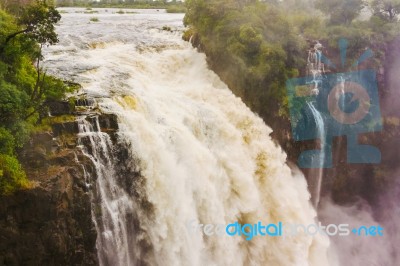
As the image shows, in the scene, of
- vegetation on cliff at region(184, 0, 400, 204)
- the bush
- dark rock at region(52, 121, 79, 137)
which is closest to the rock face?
dark rock at region(52, 121, 79, 137)

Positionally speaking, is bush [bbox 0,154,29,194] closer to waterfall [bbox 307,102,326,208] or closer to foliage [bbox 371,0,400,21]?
waterfall [bbox 307,102,326,208]

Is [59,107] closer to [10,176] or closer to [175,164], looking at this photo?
[10,176]

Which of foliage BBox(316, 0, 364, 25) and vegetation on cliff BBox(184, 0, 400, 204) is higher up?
foliage BBox(316, 0, 364, 25)

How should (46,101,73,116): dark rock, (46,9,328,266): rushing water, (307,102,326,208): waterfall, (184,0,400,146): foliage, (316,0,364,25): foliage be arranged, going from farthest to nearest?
(316,0,364,25): foliage
(307,102,326,208): waterfall
(184,0,400,146): foliage
(46,101,73,116): dark rock
(46,9,328,266): rushing water

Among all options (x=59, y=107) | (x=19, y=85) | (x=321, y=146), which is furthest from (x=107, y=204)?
(x=321, y=146)

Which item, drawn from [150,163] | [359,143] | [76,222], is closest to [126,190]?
[150,163]

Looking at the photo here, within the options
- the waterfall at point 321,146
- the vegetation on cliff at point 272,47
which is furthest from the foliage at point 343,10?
the waterfall at point 321,146

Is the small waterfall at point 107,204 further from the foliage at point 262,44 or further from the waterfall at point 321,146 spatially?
the waterfall at point 321,146
